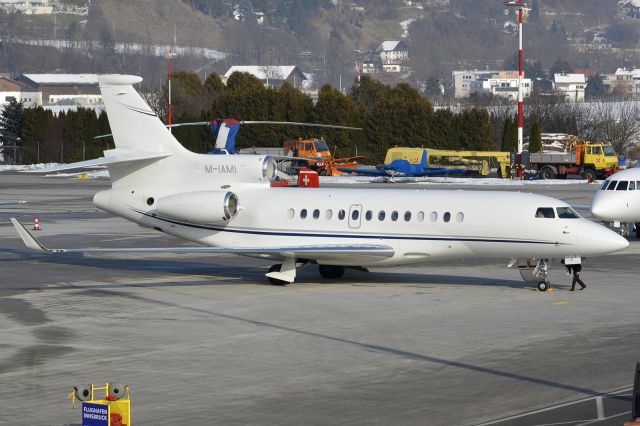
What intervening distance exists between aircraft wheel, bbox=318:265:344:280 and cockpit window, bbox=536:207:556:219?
18.8ft

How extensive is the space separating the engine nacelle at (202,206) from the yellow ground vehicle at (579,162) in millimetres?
49384

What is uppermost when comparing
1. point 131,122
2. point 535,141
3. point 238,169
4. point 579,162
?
point 131,122

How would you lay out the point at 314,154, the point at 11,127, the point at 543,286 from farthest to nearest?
the point at 11,127, the point at 314,154, the point at 543,286

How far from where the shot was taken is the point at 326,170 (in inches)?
3428

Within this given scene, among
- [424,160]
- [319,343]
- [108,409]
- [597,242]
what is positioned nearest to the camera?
[108,409]

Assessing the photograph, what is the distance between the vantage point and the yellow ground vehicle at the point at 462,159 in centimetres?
8312

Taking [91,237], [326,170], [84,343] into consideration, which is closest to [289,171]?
[326,170]

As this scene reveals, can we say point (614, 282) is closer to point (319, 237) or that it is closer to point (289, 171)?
point (319, 237)

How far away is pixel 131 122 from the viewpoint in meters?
31.9

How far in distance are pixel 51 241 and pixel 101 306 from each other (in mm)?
15168

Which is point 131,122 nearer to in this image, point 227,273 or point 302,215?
point 227,273

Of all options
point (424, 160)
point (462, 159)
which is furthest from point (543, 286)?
point (462, 159)

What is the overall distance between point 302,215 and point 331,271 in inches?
76.3

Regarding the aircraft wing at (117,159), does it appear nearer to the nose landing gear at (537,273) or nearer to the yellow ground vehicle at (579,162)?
the nose landing gear at (537,273)
